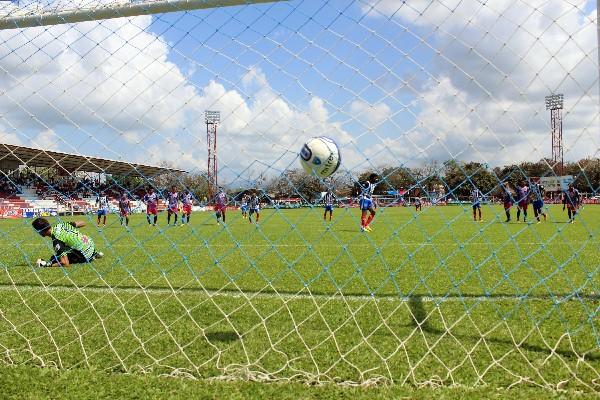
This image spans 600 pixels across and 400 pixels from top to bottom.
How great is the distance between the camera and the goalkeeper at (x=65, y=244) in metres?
8.02

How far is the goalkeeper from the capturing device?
8.02 meters

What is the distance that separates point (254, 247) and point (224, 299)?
18.8 ft

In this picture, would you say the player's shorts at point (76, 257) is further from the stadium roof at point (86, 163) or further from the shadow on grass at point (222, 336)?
the shadow on grass at point (222, 336)

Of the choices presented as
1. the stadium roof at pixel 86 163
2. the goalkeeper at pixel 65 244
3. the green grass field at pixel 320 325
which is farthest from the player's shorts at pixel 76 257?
the stadium roof at pixel 86 163

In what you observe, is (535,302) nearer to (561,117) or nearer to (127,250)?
(561,117)

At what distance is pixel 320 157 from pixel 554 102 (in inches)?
74.3

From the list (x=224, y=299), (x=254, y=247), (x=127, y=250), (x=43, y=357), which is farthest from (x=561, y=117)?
(x=127, y=250)

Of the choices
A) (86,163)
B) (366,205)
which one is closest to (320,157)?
(86,163)

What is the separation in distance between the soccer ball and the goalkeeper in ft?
16.4

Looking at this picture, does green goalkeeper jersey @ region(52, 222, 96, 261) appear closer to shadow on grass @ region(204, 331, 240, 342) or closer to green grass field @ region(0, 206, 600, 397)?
green grass field @ region(0, 206, 600, 397)

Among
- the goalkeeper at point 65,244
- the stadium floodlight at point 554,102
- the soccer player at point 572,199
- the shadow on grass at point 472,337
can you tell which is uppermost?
the stadium floodlight at point 554,102

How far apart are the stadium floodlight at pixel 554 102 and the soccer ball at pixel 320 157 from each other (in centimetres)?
163

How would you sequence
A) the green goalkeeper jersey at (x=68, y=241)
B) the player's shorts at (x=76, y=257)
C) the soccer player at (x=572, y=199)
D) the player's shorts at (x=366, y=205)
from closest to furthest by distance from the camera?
the soccer player at (x=572, y=199) → the green goalkeeper jersey at (x=68, y=241) → the player's shorts at (x=76, y=257) → the player's shorts at (x=366, y=205)

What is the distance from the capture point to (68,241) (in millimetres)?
8297
